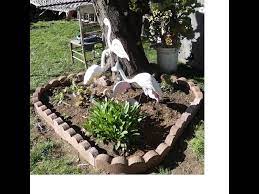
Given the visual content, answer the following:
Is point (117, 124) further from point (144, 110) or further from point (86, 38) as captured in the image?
point (86, 38)

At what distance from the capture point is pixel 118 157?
3.01 m

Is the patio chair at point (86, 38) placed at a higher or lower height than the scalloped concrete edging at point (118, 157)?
higher

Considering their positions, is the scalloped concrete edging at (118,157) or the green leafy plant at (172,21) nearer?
the scalloped concrete edging at (118,157)

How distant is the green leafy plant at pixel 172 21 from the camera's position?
4.36m

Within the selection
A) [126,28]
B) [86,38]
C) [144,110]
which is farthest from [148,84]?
[86,38]

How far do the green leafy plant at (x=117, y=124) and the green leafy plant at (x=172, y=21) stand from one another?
1.36 m

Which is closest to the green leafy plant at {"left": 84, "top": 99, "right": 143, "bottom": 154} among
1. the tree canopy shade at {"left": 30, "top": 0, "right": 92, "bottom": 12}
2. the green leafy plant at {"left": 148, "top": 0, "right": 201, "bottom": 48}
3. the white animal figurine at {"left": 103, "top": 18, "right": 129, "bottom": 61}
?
the white animal figurine at {"left": 103, "top": 18, "right": 129, "bottom": 61}

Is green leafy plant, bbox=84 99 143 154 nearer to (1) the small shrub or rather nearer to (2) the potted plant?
(1) the small shrub

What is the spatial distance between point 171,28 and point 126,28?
2.26 feet

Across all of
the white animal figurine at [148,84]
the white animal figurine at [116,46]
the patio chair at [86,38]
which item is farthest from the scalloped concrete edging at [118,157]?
the patio chair at [86,38]

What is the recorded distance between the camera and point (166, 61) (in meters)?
4.45

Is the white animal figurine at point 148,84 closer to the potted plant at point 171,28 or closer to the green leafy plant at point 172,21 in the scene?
the potted plant at point 171,28
